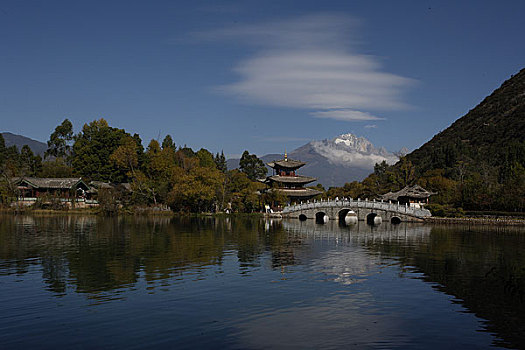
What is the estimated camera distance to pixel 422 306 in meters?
17.0

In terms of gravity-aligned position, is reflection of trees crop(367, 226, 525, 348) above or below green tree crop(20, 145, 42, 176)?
below

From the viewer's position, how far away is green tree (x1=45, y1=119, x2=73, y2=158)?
107 meters

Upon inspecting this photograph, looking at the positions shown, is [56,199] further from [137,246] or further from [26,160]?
[137,246]

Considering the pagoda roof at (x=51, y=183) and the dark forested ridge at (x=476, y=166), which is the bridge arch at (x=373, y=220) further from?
the pagoda roof at (x=51, y=183)

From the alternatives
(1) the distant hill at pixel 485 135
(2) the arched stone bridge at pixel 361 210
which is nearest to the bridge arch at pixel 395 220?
(2) the arched stone bridge at pixel 361 210

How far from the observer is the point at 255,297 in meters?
18.2

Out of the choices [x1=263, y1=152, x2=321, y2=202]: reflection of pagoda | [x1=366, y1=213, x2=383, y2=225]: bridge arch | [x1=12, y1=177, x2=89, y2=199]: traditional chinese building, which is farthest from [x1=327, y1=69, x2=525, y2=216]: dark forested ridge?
[x1=12, y1=177, x2=89, y2=199]: traditional chinese building

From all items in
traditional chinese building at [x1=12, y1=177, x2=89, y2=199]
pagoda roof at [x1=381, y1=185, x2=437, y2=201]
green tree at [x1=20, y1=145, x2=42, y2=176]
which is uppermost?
green tree at [x1=20, y1=145, x2=42, y2=176]

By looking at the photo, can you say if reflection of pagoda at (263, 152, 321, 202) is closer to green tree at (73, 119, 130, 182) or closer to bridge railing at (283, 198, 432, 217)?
bridge railing at (283, 198, 432, 217)

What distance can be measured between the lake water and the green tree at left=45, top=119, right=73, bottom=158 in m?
80.0

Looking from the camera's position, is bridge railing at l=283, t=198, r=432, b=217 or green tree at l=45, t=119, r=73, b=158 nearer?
bridge railing at l=283, t=198, r=432, b=217

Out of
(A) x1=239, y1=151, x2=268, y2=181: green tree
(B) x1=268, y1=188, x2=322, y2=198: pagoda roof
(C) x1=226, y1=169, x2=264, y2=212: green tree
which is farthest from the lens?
(A) x1=239, y1=151, x2=268, y2=181: green tree

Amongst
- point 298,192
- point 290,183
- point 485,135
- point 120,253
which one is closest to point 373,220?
point 298,192

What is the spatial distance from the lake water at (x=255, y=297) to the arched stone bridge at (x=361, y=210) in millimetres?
28753
